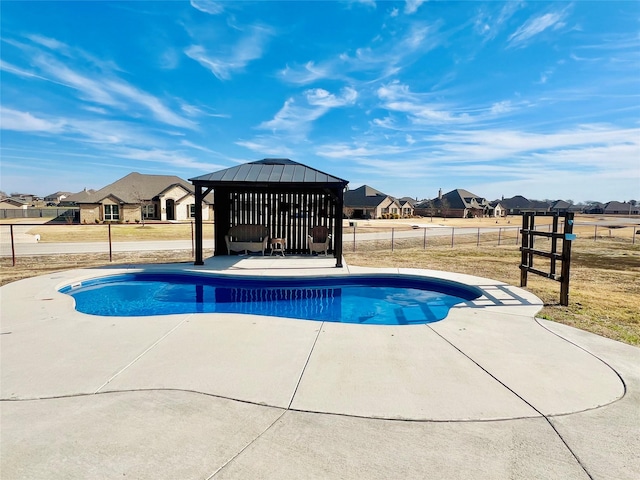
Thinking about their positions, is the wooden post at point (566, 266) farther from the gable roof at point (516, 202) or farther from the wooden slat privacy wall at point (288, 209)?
the gable roof at point (516, 202)

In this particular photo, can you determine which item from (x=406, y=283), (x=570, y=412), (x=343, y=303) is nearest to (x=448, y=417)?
(x=570, y=412)

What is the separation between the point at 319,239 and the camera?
1259cm

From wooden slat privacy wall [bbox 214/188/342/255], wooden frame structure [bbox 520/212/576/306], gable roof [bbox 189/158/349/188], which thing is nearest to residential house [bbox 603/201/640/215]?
wooden slat privacy wall [bbox 214/188/342/255]

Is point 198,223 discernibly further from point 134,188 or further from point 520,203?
point 520,203

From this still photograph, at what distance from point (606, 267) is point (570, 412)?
37.8ft

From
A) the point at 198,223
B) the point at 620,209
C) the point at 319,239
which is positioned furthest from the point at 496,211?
the point at 198,223

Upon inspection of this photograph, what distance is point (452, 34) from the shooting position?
11.2 m

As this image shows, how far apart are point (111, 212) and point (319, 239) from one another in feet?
100

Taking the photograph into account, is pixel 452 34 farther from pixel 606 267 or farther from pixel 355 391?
pixel 355 391

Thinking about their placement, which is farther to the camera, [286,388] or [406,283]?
[406,283]

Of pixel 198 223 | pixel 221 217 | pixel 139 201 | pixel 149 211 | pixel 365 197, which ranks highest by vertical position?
pixel 365 197

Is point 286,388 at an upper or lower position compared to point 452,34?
lower

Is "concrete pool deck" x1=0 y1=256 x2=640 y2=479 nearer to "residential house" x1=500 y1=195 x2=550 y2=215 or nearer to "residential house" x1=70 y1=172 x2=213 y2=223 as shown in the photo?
"residential house" x1=70 y1=172 x2=213 y2=223

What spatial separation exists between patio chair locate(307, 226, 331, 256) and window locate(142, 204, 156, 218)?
3130 centimetres
